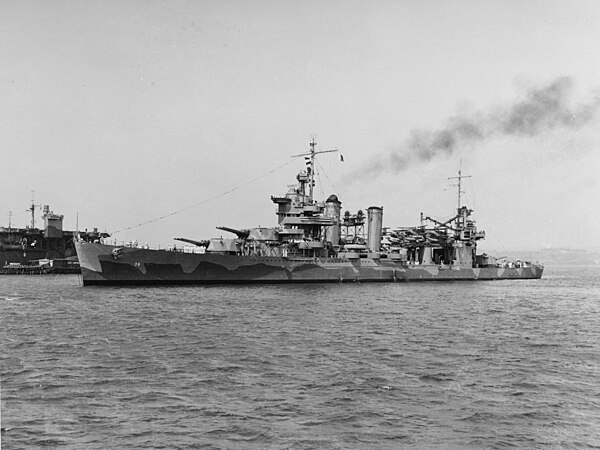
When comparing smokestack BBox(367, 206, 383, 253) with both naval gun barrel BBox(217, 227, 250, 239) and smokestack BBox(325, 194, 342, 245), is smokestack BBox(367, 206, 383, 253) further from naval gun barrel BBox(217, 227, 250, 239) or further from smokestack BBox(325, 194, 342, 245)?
naval gun barrel BBox(217, 227, 250, 239)

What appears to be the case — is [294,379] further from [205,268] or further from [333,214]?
[333,214]

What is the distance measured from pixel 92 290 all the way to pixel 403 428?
84.8 ft

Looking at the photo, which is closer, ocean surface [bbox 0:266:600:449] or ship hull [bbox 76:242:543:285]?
ocean surface [bbox 0:266:600:449]

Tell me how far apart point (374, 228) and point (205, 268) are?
567 inches

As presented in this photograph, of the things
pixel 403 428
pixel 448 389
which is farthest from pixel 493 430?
pixel 448 389

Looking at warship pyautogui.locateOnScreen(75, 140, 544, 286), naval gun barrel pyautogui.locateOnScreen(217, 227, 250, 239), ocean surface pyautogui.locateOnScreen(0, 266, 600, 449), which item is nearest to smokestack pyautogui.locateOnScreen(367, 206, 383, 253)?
warship pyautogui.locateOnScreen(75, 140, 544, 286)

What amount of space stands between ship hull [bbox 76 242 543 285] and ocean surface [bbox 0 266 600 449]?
9721mm

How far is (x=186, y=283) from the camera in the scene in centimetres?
3372

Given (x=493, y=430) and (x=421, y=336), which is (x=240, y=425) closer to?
(x=493, y=430)

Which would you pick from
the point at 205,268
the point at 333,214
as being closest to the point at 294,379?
the point at 205,268

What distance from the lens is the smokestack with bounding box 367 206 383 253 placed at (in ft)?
139

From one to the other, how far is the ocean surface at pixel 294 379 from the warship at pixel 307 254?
34.4 feet

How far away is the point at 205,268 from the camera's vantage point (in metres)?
33.6

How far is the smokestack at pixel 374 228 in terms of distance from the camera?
42.4 metres
